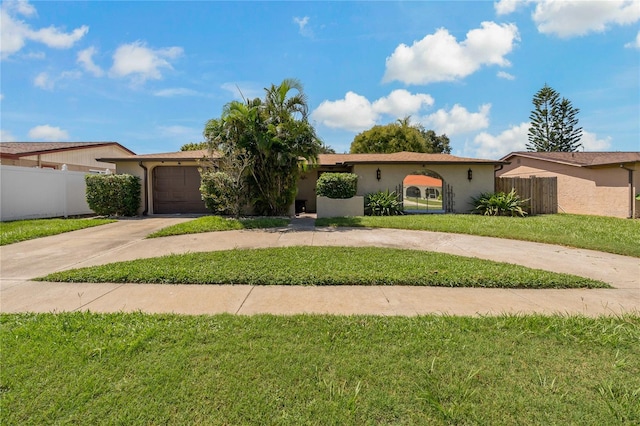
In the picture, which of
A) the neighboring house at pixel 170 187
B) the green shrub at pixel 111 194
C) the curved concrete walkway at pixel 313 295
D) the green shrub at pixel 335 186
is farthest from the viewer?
the neighboring house at pixel 170 187

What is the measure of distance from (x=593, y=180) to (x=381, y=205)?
11.4m

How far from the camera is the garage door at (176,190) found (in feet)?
46.5

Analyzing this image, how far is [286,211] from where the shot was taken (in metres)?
12.9

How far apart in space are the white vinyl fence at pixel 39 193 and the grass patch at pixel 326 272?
9988 millimetres

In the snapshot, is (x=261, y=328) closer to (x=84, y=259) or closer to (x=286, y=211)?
(x=84, y=259)

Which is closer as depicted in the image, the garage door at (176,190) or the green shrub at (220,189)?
the green shrub at (220,189)

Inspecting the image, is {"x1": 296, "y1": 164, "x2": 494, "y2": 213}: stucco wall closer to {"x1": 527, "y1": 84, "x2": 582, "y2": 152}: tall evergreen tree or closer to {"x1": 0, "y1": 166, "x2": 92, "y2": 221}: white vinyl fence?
{"x1": 0, "y1": 166, "x2": 92, "y2": 221}: white vinyl fence

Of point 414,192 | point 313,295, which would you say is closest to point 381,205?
point 313,295

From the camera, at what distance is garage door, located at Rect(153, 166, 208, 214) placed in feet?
46.5

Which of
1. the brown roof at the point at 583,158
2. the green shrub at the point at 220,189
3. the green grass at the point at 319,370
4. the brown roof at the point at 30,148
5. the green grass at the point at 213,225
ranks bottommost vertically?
the green grass at the point at 319,370

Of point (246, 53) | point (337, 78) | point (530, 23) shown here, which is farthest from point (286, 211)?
point (530, 23)

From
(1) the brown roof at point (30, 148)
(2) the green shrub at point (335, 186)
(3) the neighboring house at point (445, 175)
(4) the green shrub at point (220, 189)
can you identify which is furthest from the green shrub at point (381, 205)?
(1) the brown roof at point (30, 148)

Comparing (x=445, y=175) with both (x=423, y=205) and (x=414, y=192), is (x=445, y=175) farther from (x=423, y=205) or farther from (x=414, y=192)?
(x=414, y=192)

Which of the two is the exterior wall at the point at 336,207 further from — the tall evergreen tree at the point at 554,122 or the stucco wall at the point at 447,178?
the tall evergreen tree at the point at 554,122
